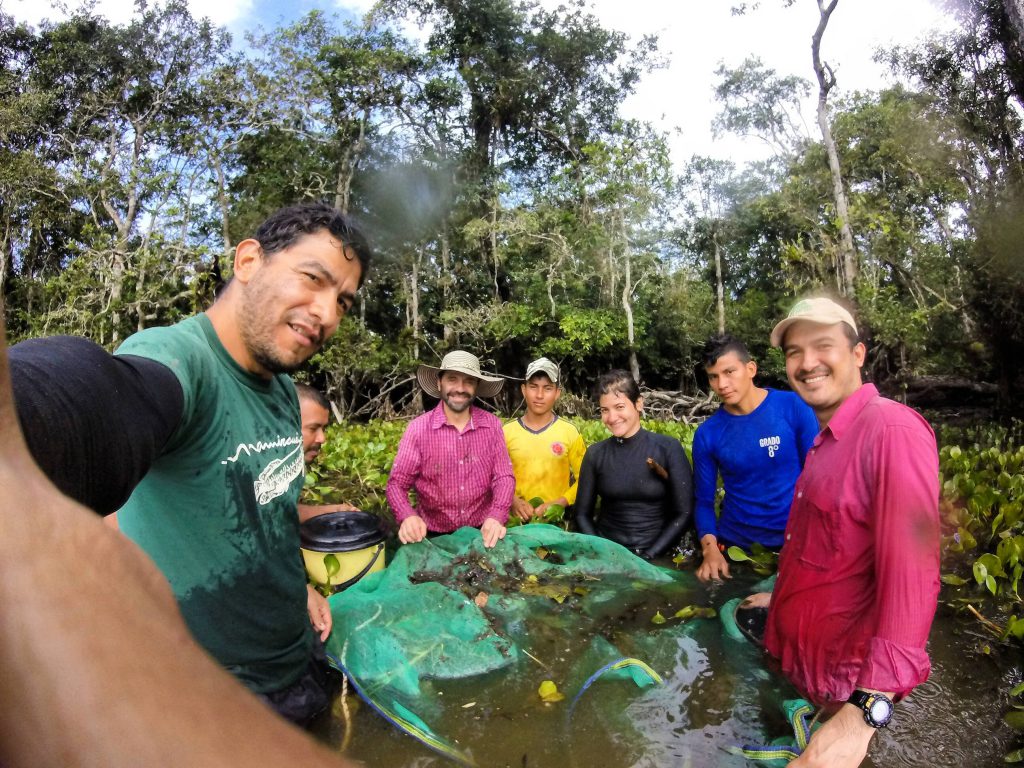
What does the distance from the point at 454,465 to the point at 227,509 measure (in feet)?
7.80

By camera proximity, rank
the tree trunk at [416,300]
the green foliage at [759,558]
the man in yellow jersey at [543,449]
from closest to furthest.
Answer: the green foliage at [759,558]
the man in yellow jersey at [543,449]
the tree trunk at [416,300]

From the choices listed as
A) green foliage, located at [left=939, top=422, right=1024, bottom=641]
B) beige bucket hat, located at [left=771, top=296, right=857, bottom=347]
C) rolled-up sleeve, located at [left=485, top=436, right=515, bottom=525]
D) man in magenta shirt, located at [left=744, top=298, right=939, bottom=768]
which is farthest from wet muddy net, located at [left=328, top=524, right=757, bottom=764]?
beige bucket hat, located at [left=771, top=296, right=857, bottom=347]

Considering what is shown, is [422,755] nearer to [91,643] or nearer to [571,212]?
[91,643]

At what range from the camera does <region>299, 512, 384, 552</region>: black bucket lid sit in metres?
2.89

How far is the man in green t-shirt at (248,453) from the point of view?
150 centimetres

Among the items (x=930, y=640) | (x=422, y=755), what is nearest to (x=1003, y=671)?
(x=930, y=640)

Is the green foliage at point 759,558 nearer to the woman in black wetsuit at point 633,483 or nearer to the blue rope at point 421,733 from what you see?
the woman in black wetsuit at point 633,483

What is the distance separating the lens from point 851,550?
6.45 feet

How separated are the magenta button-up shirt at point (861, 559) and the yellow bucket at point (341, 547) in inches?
71.6

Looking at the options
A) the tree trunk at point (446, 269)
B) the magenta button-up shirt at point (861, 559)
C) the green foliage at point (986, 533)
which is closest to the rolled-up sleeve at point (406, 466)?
the magenta button-up shirt at point (861, 559)

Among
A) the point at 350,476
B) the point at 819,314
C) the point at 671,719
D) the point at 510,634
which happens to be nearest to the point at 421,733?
the point at 510,634

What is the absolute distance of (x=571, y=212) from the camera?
22.0 metres

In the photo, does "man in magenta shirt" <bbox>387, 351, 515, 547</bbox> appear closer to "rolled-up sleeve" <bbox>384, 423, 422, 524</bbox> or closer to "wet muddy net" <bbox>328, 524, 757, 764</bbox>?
"rolled-up sleeve" <bbox>384, 423, 422, 524</bbox>

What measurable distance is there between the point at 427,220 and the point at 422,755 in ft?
69.6
